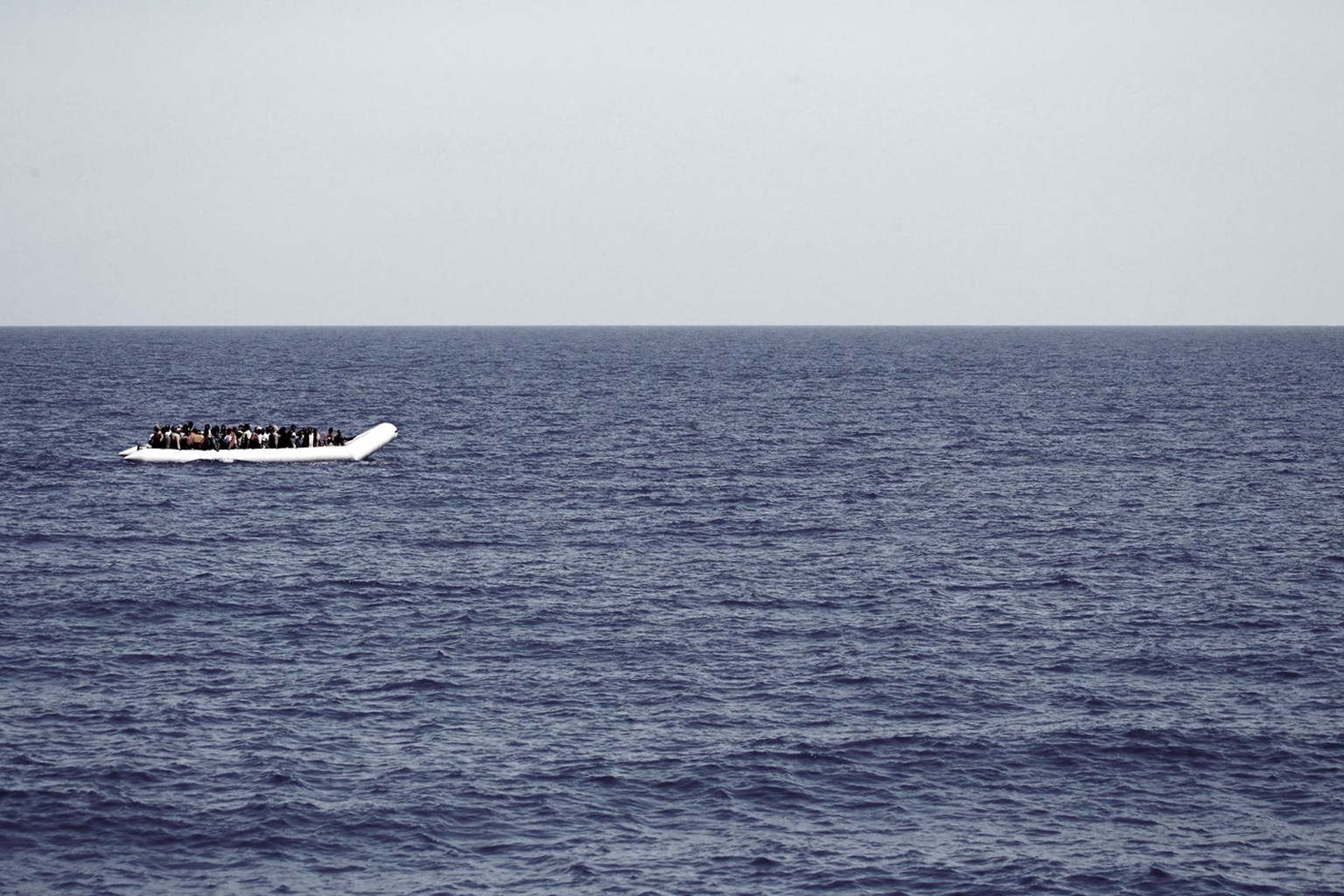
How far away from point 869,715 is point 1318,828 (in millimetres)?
12044

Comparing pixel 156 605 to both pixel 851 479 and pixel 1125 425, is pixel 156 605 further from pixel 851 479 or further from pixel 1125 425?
pixel 1125 425

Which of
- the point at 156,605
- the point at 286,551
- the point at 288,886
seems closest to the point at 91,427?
the point at 286,551

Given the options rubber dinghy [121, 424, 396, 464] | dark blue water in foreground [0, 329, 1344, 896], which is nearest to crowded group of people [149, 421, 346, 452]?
rubber dinghy [121, 424, 396, 464]

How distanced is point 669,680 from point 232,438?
57600 millimetres

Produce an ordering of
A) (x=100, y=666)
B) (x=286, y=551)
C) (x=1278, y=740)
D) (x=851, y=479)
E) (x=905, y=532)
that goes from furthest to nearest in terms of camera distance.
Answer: (x=851, y=479), (x=905, y=532), (x=286, y=551), (x=100, y=666), (x=1278, y=740)

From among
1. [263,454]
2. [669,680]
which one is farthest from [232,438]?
[669,680]

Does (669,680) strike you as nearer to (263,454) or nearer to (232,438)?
(263,454)

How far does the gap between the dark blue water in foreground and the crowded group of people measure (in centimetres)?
197

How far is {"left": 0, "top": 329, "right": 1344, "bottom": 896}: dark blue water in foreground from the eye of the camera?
3222 cm

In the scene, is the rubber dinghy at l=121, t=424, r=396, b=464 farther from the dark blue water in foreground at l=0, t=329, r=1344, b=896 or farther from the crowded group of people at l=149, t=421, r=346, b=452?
the dark blue water in foreground at l=0, t=329, r=1344, b=896

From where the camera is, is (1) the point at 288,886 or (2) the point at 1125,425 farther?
(2) the point at 1125,425

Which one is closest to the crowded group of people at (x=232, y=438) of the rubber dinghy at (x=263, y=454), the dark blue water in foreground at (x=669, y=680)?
the rubber dinghy at (x=263, y=454)

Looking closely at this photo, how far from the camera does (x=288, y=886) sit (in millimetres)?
30312

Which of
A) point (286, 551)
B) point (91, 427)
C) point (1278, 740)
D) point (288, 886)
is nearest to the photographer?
point (288, 886)
